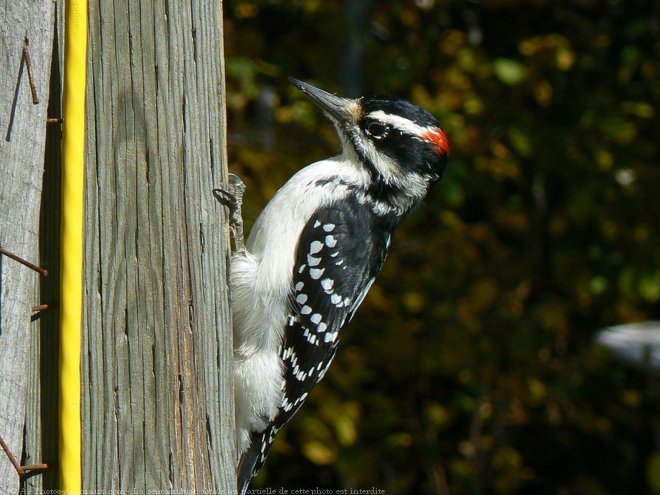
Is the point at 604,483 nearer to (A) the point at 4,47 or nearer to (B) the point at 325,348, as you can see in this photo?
(B) the point at 325,348

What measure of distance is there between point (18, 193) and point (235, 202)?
657 mm

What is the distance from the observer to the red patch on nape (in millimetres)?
3410

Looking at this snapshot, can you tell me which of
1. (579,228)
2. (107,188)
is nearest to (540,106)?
(579,228)

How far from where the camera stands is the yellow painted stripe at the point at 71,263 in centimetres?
183

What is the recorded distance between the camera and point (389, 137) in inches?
134

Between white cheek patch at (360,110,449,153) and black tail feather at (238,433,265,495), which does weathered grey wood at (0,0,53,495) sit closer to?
black tail feather at (238,433,265,495)

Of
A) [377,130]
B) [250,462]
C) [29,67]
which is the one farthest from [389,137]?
[29,67]

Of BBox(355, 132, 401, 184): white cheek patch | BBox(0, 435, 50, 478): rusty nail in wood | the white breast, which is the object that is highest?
BBox(355, 132, 401, 184): white cheek patch

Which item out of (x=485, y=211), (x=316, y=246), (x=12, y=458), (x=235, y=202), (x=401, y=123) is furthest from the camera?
(x=485, y=211)

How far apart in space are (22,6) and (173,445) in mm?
1029

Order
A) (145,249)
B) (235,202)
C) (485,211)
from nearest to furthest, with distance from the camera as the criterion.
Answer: (145,249)
(235,202)
(485,211)

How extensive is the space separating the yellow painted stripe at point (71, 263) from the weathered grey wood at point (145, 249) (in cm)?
6

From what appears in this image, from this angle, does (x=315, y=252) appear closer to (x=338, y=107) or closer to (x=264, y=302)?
(x=264, y=302)

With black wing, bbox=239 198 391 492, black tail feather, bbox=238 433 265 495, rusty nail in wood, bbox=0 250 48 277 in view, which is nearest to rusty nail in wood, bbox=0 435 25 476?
rusty nail in wood, bbox=0 250 48 277
